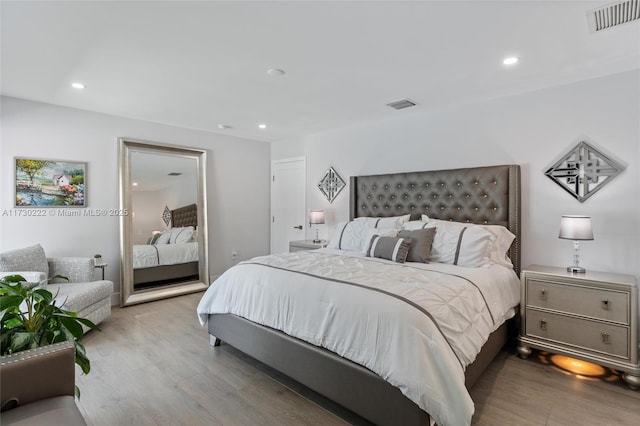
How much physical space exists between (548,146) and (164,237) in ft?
15.9

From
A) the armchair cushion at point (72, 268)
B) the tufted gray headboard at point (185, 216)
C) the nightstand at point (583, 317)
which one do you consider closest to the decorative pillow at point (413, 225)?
the nightstand at point (583, 317)

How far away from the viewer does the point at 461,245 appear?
292 centimetres

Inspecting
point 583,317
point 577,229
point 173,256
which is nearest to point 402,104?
point 577,229

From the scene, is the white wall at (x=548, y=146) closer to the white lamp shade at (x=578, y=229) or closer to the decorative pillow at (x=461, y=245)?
the white lamp shade at (x=578, y=229)

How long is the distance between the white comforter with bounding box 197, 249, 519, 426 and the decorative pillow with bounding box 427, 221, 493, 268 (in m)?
0.14

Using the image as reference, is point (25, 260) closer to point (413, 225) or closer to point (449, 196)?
point (413, 225)

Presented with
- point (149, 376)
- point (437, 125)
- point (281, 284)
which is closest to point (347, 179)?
point (437, 125)

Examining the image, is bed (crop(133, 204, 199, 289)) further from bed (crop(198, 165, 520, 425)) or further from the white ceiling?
bed (crop(198, 165, 520, 425))

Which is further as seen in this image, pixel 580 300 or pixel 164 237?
pixel 164 237

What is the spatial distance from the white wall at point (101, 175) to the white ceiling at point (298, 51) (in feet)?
1.13

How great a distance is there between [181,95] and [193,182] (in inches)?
70.0

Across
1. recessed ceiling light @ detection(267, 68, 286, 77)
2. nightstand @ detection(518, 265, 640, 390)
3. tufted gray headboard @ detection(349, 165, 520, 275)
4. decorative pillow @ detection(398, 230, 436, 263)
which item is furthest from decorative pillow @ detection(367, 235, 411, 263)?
recessed ceiling light @ detection(267, 68, 286, 77)

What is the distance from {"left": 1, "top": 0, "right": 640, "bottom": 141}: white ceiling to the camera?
6.40 ft

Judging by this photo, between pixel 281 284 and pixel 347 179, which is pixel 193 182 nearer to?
pixel 347 179
